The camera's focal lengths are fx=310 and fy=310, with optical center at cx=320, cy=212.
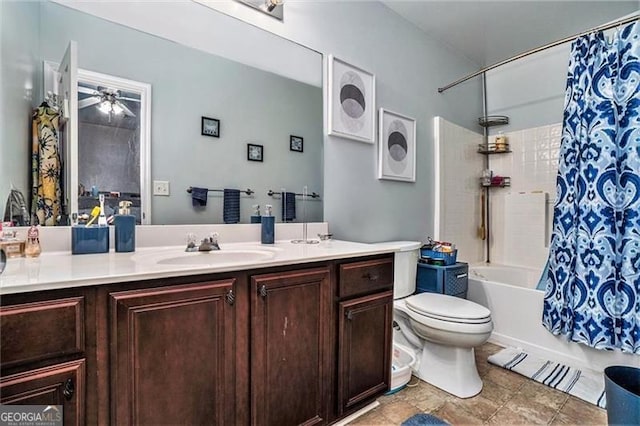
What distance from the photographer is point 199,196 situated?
149 cm

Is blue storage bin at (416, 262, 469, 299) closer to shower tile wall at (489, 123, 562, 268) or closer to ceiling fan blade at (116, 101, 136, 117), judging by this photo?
shower tile wall at (489, 123, 562, 268)

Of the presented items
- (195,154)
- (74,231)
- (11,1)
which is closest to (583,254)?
(195,154)

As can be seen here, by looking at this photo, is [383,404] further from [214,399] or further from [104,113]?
[104,113]

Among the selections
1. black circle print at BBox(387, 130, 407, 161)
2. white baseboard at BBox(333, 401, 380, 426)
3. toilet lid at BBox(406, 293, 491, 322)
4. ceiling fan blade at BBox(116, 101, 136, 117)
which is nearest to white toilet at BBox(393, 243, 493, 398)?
toilet lid at BBox(406, 293, 491, 322)

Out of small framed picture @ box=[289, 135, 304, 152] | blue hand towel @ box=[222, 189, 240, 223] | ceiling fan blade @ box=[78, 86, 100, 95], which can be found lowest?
blue hand towel @ box=[222, 189, 240, 223]

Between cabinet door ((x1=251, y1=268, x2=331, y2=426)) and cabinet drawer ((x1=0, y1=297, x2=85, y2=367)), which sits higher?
cabinet drawer ((x1=0, y1=297, x2=85, y2=367))

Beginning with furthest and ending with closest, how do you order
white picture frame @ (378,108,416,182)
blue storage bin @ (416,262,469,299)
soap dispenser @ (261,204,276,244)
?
1. white picture frame @ (378,108,416,182)
2. blue storage bin @ (416,262,469,299)
3. soap dispenser @ (261,204,276,244)

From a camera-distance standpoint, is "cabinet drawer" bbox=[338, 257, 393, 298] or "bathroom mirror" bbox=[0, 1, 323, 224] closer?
"bathroom mirror" bbox=[0, 1, 323, 224]

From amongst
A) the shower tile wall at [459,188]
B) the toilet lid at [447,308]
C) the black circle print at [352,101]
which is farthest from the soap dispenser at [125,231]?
the shower tile wall at [459,188]

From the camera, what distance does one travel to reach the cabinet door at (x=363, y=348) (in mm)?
1331

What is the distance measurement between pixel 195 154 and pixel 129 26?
592 mm

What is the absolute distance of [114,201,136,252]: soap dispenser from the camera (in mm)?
1194

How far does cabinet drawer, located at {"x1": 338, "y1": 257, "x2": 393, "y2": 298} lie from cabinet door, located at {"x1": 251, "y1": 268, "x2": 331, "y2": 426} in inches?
3.6

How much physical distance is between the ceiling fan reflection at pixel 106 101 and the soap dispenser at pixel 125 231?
43 centimetres
